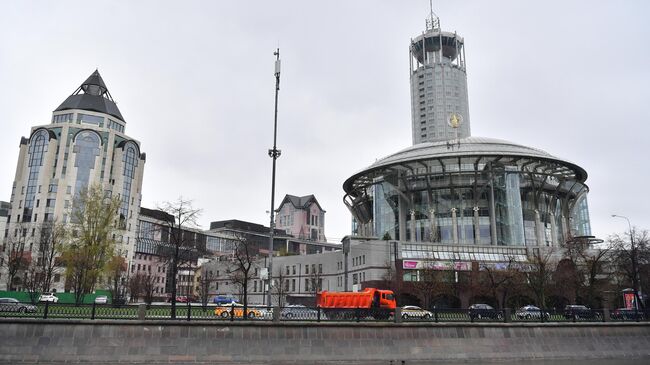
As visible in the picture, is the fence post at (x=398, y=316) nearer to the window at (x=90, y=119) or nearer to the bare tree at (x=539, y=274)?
the bare tree at (x=539, y=274)

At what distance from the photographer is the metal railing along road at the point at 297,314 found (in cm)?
2661

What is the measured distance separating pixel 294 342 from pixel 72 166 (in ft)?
306

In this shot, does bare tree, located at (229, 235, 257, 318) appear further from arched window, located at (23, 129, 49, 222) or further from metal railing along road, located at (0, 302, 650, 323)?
arched window, located at (23, 129, 49, 222)

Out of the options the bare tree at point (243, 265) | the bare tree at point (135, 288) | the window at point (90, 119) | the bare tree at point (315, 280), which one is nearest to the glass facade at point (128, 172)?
the window at point (90, 119)

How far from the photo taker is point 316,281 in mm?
91250

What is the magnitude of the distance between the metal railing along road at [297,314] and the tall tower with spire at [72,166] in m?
74.6

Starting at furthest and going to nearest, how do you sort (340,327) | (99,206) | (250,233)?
(250,233) → (99,206) → (340,327)

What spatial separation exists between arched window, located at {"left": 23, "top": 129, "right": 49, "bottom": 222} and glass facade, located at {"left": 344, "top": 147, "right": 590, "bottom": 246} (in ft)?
217

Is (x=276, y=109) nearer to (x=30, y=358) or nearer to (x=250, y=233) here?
(x=30, y=358)

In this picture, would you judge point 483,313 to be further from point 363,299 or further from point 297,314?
point 363,299

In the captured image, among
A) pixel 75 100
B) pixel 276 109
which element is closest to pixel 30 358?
pixel 276 109

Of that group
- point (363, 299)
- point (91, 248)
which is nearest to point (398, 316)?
point (363, 299)

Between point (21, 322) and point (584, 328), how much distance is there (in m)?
34.4

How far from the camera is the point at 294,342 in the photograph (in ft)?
90.6
